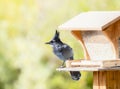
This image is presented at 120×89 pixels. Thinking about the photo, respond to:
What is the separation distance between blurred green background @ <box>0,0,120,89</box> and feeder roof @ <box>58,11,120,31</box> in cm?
134

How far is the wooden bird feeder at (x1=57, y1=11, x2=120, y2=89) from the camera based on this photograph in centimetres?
313

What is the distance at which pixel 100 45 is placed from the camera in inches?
127

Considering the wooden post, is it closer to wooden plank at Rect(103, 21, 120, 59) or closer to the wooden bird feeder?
the wooden bird feeder

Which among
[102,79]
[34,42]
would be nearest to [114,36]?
[102,79]

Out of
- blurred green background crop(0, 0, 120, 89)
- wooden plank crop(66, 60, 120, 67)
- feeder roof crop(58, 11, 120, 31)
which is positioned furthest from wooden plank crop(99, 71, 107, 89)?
blurred green background crop(0, 0, 120, 89)

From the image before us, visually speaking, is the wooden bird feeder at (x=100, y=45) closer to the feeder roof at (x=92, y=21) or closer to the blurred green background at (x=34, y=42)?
the feeder roof at (x=92, y=21)

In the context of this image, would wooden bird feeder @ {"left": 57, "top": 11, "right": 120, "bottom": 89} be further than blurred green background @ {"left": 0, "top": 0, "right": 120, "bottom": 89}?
No

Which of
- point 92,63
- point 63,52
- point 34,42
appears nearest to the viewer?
point 92,63

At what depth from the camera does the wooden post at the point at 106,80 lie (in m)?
3.24

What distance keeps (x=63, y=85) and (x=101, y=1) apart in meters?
0.61

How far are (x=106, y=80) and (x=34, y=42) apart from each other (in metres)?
1.54

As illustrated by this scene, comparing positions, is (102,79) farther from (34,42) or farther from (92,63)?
(34,42)

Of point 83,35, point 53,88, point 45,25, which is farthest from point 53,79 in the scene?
point 83,35

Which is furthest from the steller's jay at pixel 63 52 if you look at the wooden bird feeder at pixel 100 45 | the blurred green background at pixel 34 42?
the blurred green background at pixel 34 42
